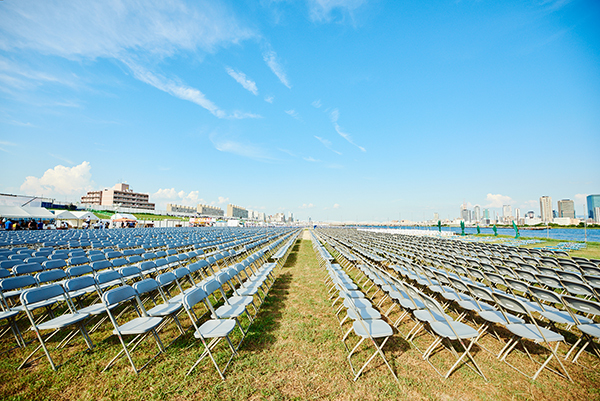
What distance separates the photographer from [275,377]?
2799mm

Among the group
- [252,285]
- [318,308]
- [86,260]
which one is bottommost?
[318,308]

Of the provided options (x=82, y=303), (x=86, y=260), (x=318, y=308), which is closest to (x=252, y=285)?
(x=318, y=308)

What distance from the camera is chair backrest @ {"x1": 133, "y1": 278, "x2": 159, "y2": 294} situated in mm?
3600

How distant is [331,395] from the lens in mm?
2523

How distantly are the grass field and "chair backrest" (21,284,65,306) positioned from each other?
73 cm

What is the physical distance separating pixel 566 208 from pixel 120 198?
195 metres

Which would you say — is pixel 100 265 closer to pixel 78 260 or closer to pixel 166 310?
pixel 78 260

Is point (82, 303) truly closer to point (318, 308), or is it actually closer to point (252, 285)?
point (252, 285)

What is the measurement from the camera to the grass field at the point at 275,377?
2.53 meters

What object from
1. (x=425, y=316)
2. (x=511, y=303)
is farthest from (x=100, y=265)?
(x=511, y=303)

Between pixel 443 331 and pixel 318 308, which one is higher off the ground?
pixel 443 331

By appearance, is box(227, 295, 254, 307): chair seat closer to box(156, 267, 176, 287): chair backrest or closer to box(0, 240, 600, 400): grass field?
box(0, 240, 600, 400): grass field

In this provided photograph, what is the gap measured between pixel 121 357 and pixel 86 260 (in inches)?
174

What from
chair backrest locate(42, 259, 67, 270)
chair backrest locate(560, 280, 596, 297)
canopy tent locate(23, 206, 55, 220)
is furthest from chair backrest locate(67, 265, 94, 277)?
canopy tent locate(23, 206, 55, 220)
